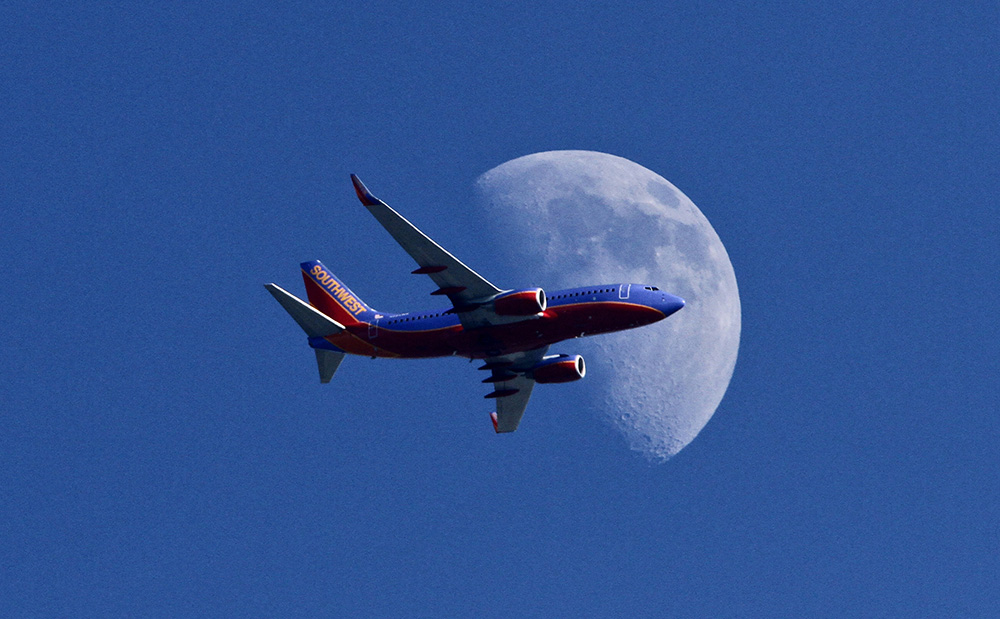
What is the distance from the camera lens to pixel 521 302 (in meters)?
83.9

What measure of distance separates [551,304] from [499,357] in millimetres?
9882

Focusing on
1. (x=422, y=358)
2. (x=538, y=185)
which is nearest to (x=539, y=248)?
(x=538, y=185)

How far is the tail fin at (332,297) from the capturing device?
301 ft

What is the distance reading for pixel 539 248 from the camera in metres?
95.4

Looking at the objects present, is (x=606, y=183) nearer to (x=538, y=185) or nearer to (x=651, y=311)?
(x=538, y=185)

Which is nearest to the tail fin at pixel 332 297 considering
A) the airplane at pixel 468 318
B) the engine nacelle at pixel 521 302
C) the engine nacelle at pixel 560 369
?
the airplane at pixel 468 318

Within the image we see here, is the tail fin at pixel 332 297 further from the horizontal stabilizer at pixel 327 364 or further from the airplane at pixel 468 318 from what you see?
the horizontal stabilizer at pixel 327 364

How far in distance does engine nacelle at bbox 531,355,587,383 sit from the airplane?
66 millimetres

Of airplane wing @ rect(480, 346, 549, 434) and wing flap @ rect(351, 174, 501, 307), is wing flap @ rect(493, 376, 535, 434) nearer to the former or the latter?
airplane wing @ rect(480, 346, 549, 434)

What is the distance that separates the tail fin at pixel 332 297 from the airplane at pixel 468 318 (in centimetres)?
7

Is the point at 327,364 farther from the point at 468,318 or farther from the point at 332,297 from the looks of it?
the point at 468,318

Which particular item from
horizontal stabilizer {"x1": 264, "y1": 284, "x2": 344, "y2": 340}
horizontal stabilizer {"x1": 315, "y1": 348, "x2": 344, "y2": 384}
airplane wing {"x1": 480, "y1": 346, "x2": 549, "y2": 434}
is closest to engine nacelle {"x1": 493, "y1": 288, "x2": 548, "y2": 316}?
airplane wing {"x1": 480, "y1": 346, "x2": 549, "y2": 434}

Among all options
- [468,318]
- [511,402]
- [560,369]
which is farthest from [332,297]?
[560,369]

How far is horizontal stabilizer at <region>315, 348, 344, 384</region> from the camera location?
304ft
